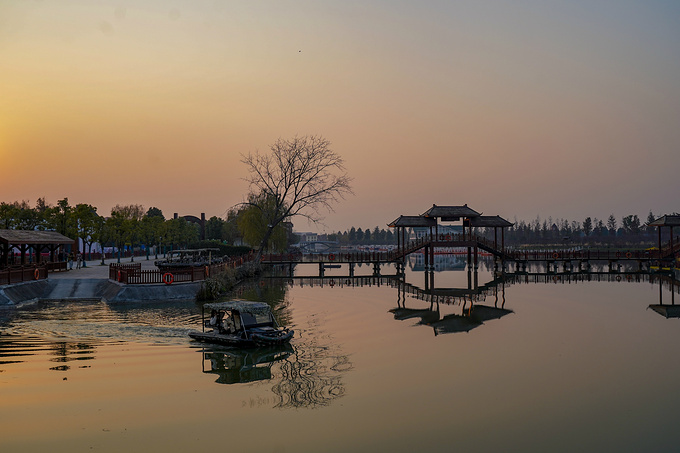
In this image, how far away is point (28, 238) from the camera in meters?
40.8

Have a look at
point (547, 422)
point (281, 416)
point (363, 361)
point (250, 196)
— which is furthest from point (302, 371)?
point (250, 196)

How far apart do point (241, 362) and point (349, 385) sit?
5.15 metres

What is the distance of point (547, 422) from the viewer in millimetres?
13055

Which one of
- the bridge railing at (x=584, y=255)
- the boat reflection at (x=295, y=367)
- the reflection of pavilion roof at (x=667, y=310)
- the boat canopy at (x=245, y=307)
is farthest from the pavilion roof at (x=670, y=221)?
the boat canopy at (x=245, y=307)

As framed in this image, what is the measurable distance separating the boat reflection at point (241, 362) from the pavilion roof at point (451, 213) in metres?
42.9

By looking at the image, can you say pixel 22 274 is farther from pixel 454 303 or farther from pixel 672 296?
pixel 672 296

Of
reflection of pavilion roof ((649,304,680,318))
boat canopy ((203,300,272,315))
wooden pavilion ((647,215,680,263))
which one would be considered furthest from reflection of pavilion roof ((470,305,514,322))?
wooden pavilion ((647,215,680,263))

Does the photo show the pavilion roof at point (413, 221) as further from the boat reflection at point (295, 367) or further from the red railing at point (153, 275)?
the boat reflection at point (295, 367)

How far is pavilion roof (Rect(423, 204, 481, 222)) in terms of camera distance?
61.8m

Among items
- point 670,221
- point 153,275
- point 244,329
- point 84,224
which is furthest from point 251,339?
point 670,221

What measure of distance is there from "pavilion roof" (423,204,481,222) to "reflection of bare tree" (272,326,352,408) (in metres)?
Answer: 42.2

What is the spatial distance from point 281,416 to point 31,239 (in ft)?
117

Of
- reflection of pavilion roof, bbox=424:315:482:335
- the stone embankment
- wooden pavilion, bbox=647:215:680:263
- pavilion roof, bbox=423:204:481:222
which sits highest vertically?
pavilion roof, bbox=423:204:481:222

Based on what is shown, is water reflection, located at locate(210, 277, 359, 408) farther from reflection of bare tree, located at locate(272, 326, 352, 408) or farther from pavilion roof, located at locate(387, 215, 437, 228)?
pavilion roof, located at locate(387, 215, 437, 228)
